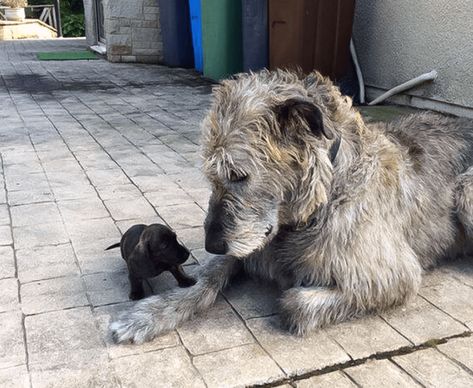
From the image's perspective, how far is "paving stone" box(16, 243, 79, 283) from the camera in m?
3.58

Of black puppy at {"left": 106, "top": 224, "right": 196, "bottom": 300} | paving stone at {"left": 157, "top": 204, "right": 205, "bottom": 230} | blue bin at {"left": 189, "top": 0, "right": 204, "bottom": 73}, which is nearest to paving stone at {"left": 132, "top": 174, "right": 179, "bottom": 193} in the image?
paving stone at {"left": 157, "top": 204, "right": 205, "bottom": 230}

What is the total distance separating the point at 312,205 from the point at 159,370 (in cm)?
109

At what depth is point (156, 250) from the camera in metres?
3.27

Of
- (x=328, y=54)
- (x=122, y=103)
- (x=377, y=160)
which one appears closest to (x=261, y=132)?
(x=377, y=160)

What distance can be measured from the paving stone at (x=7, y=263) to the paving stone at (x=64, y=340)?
2.01 feet

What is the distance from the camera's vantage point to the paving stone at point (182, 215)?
14.4 feet

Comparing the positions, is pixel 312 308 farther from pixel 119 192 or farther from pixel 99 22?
pixel 99 22

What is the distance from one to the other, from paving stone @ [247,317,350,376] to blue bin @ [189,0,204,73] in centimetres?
959

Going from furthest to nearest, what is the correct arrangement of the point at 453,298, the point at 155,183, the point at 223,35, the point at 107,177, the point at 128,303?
1. the point at 223,35
2. the point at 107,177
3. the point at 155,183
4. the point at 453,298
5. the point at 128,303

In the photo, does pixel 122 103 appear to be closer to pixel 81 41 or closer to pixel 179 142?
pixel 179 142

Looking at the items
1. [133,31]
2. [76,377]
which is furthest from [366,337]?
[133,31]

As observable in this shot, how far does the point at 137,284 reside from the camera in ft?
10.8

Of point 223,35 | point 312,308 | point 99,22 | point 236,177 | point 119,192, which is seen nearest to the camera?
point 236,177

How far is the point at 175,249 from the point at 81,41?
20.4 m
